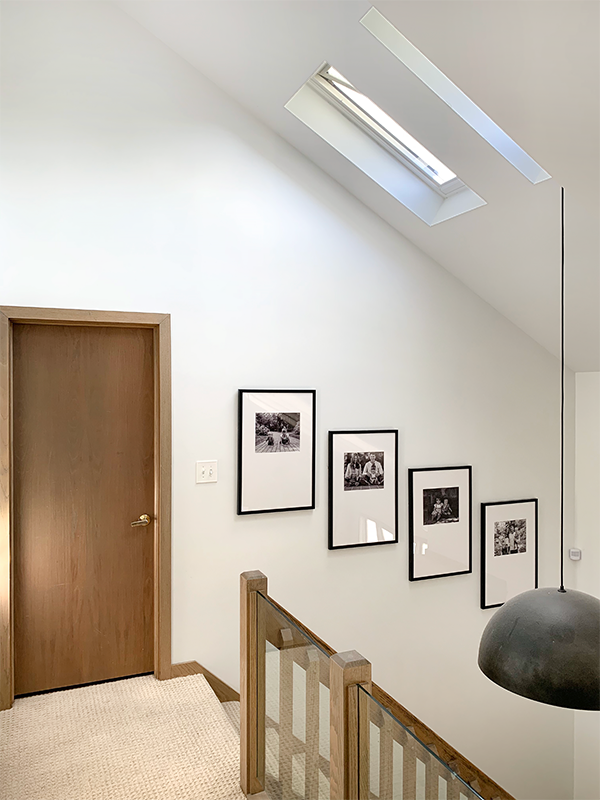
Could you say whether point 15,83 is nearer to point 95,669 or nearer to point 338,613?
point 95,669

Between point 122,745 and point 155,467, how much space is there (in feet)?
3.98

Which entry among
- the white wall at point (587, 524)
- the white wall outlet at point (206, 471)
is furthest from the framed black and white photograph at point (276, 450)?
the white wall at point (587, 524)

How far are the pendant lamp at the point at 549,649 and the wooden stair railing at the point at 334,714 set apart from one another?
0.94ft

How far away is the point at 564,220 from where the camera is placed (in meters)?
2.78

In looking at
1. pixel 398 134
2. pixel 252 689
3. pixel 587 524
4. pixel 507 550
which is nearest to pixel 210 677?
pixel 252 689

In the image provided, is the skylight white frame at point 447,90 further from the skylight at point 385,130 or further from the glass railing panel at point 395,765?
the glass railing panel at point 395,765

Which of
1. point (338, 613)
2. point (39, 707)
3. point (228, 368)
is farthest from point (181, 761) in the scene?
point (228, 368)

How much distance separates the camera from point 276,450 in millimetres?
3219

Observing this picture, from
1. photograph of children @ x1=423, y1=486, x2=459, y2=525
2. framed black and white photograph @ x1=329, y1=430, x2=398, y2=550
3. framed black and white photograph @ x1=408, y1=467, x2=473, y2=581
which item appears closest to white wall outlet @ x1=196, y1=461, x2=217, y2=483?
framed black and white photograph @ x1=329, y1=430, x2=398, y2=550

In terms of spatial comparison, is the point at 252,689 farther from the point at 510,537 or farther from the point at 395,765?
the point at 510,537

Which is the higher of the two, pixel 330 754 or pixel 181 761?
pixel 330 754

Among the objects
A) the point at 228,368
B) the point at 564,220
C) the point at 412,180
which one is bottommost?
the point at 228,368

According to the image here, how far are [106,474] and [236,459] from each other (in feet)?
2.13

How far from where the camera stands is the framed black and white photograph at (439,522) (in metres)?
3.61
